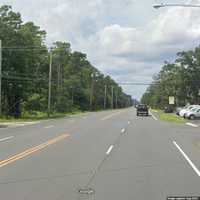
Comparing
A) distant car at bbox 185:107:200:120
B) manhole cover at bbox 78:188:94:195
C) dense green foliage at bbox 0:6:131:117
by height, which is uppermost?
dense green foliage at bbox 0:6:131:117

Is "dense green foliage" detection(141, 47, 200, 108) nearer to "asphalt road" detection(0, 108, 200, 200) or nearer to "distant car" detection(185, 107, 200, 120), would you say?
"distant car" detection(185, 107, 200, 120)

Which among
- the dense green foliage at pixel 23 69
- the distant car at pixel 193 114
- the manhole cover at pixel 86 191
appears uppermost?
the dense green foliage at pixel 23 69

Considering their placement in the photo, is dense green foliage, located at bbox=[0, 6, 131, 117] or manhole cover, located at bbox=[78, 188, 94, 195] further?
dense green foliage, located at bbox=[0, 6, 131, 117]

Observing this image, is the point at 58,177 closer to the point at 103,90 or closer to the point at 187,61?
the point at 187,61

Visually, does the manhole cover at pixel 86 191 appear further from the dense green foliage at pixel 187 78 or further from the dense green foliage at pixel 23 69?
the dense green foliage at pixel 187 78

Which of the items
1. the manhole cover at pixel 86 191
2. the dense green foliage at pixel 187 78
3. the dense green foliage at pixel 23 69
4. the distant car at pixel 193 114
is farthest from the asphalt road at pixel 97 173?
the dense green foliage at pixel 187 78

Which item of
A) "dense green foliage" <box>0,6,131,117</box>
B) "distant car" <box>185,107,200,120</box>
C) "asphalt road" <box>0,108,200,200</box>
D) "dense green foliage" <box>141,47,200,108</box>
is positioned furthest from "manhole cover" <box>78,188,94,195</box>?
"dense green foliage" <box>141,47,200,108</box>

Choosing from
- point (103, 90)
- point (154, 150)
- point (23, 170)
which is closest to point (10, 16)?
point (154, 150)

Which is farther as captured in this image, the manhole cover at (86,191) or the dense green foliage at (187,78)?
the dense green foliage at (187,78)

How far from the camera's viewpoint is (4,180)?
13.1 metres

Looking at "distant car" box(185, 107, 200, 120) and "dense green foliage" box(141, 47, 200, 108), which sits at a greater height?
"dense green foliage" box(141, 47, 200, 108)

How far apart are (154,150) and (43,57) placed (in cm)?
7550

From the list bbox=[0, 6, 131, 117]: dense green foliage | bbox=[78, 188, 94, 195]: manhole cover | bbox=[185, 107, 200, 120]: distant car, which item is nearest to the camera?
bbox=[78, 188, 94, 195]: manhole cover

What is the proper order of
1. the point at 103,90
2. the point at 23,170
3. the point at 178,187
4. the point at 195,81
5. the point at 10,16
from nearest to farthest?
the point at 178,187 → the point at 23,170 → the point at 10,16 → the point at 195,81 → the point at 103,90
